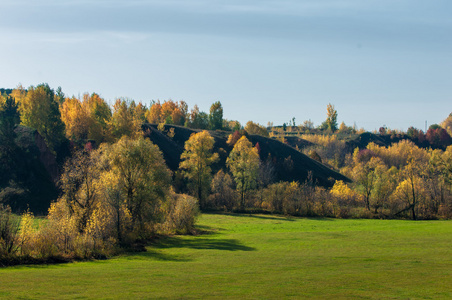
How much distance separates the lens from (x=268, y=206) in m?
91.9

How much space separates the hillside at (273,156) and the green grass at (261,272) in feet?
250

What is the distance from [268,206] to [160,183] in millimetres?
43996

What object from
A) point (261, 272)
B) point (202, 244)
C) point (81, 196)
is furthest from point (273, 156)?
point (261, 272)

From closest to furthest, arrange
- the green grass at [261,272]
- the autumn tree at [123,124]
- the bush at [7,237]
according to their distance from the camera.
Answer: the green grass at [261,272], the bush at [7,237], the autumn tree at [123,124]

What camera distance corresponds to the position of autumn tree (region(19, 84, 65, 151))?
99.6 m

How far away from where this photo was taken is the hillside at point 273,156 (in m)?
125

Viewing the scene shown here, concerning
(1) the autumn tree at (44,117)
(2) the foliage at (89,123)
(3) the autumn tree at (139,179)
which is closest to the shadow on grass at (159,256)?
(3) the autumn tree at (139,179)

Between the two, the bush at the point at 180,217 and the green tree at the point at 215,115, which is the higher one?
the green tree at the point at 215,115

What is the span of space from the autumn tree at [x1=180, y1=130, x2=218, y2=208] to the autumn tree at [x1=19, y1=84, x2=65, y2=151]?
3372 centimetres

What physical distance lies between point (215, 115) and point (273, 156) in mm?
46881

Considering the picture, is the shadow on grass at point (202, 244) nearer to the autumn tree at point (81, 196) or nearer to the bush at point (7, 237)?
the autumn tree at point (81, 196)

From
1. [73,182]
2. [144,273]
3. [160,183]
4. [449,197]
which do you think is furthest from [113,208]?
[449,197]

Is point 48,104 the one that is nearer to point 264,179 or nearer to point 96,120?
point 96,120

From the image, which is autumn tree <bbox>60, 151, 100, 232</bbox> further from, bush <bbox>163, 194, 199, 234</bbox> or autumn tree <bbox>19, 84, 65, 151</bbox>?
autumn tree <bbox>19, 84, 65, 151</bbox>
